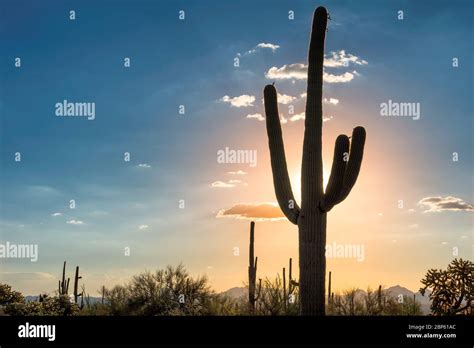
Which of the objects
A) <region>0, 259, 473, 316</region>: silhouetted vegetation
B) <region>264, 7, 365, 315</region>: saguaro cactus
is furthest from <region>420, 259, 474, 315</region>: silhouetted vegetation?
<region>264, 7, 365, 315</region>: saguaro cactus

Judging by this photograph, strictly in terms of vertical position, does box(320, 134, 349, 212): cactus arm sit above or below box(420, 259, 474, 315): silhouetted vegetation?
above

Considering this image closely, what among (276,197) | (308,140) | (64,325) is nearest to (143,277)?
(276,197)

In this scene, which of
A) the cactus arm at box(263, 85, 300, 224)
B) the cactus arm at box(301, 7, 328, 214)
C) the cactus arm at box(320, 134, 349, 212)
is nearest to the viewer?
the cactus arm at box(320, 134, 349, 212)

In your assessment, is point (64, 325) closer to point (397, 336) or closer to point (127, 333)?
point (127, 333)

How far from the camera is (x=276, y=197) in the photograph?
17.7 meters

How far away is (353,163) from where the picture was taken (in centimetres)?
1680

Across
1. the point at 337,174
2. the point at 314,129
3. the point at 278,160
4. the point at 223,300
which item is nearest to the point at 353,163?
the point at 337,174

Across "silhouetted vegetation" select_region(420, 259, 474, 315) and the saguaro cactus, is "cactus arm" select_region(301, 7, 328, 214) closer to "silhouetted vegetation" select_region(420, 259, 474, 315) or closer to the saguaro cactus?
the saguaro cactus

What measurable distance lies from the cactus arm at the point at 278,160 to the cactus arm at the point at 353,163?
1.48 m

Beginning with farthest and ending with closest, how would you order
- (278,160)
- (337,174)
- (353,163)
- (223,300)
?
(223,300), (278,160), (353,163), (337,174)

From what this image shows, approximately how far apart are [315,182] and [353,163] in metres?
1.24

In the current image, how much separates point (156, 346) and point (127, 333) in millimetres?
592

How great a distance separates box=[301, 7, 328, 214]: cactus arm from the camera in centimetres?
1655

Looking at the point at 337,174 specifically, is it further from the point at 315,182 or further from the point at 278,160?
the point at 278,160
